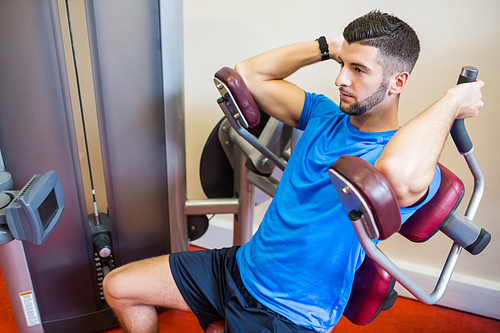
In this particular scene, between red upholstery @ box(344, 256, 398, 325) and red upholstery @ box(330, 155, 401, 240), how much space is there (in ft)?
1.27

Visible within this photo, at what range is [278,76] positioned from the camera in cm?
128

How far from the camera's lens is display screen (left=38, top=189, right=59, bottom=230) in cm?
96

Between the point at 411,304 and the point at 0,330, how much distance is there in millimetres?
2057

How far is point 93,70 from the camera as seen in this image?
1244 mm

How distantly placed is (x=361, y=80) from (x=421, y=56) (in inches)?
30.7

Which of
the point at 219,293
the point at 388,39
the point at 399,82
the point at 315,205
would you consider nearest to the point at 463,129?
the point at 399,82

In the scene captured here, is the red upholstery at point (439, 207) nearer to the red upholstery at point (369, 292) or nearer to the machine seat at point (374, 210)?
the machine seat at point (374, 210)

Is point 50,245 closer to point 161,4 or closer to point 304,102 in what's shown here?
point 161,4

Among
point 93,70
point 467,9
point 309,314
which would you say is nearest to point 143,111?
point 93,70

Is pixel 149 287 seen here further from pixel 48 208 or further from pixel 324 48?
pixel 324 48

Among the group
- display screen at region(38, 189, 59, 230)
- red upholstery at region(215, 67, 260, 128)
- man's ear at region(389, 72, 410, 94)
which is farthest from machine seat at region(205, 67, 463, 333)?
display screen at region(38, 189, 59, 230)

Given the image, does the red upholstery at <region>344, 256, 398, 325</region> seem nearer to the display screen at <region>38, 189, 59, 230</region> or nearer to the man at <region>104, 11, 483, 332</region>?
the man at <region>104, 11, 483, 332</region>

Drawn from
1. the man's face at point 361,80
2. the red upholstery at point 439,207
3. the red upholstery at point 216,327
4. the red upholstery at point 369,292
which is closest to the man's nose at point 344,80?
the man's face at point 361,80

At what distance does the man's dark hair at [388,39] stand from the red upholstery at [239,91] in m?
0.36
